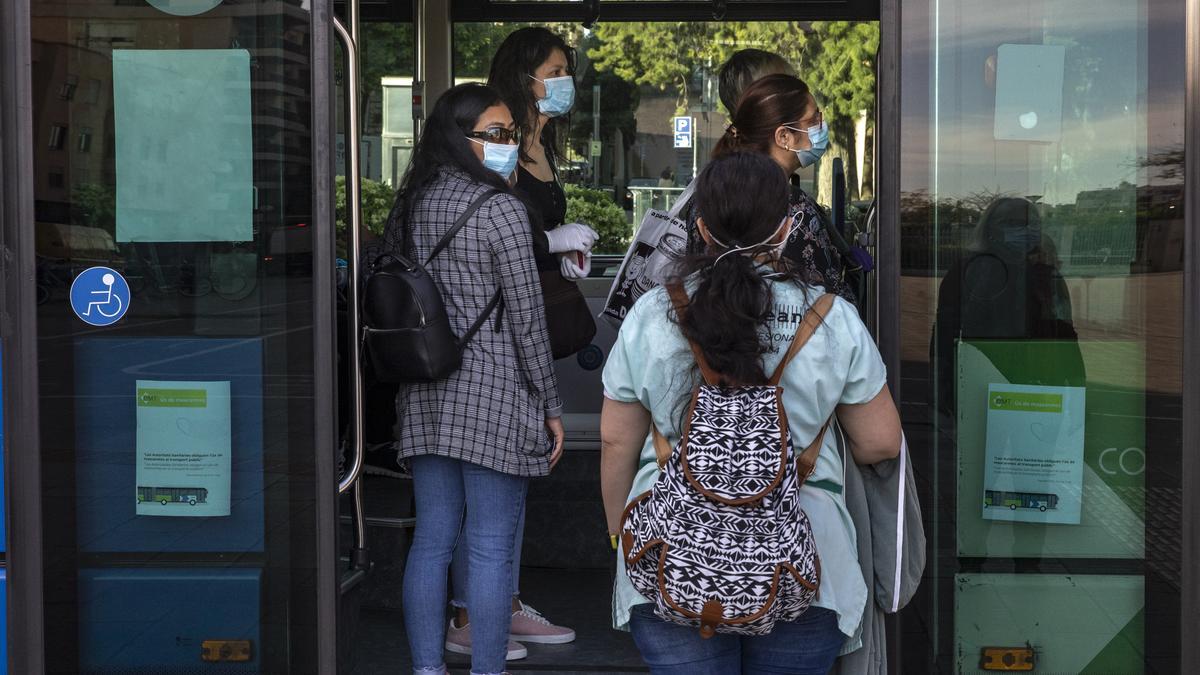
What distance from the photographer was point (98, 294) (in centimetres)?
348

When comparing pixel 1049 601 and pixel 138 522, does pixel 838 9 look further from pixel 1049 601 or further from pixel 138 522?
pixel 138 522

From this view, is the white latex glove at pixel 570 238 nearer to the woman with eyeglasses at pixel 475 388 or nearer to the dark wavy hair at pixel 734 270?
the woman with eyeglasses at pixel 475 388

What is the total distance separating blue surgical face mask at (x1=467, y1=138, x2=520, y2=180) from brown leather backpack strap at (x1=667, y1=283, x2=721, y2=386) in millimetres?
1294

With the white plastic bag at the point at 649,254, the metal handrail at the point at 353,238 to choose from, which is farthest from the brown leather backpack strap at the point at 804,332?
the metal handrail at the point at 353,238

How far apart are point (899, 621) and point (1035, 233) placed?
1.06m

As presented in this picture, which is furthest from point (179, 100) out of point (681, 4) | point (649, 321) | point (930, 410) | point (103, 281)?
point (681, 4)

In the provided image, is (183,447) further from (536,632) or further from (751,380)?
(751,380)

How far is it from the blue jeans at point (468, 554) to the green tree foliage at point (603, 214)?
2.35 m

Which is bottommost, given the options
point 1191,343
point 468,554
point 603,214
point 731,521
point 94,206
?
point 468,554

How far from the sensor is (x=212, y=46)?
344cm

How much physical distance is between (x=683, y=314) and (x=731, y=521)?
387 mm

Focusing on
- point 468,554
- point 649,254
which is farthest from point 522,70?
point 468,554

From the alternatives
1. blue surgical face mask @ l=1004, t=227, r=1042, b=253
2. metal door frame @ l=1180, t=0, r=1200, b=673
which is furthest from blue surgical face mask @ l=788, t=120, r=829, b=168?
metal door frame @ l=1180, t=0, r=1200, b=673

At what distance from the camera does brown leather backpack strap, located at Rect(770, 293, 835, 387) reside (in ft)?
8.27
